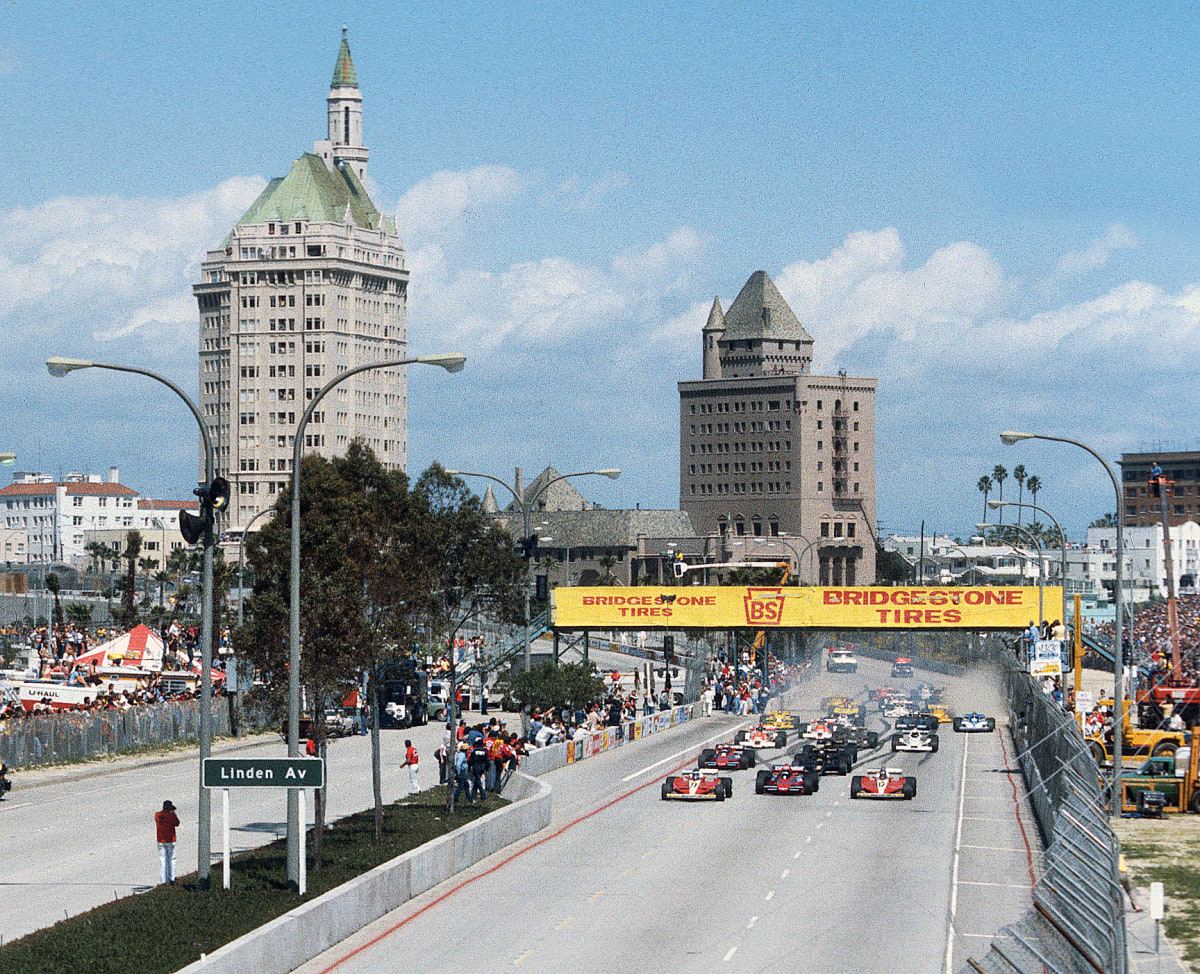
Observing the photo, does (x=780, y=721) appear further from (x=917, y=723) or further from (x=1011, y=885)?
(x=1011, y=885)

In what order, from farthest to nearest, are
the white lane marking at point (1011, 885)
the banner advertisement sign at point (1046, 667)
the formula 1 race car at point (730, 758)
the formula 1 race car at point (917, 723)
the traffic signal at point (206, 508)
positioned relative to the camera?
the formula 1 race car at point (917, 723) < the banner advertisement sign at point (1046, 667) < the formula 1 race car at point (730, 758) < the white lane marking at point (1011, 885) < the traffic signal at point (206, 508)

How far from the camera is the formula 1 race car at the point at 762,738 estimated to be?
6088 cm

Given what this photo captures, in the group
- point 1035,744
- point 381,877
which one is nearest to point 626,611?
point 1035,744

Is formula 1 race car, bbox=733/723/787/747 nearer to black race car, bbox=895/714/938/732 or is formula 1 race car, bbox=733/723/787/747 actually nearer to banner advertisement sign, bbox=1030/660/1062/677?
black race car, bbox=895/714/938/732

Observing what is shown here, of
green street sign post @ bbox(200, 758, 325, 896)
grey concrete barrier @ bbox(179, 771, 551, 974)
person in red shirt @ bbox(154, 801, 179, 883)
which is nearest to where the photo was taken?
grey concrete barrier @ bbox(179, 771, 551, 974)

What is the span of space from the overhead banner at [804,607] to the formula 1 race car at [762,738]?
49.9 feet

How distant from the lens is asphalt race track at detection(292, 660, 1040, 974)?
25.9m

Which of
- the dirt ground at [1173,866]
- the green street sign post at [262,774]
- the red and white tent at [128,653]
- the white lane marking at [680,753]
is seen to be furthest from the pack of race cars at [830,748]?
the red and white tent at [128,653]

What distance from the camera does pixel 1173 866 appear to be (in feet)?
112

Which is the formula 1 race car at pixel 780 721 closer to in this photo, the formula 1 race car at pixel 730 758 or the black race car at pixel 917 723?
the black race car at pixel 917 723

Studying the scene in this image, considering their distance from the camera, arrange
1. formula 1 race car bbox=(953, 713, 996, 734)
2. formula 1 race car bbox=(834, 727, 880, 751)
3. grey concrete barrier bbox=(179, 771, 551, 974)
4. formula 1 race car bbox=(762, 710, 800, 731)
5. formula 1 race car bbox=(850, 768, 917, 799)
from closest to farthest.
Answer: grey concrete barrier bbox=(179, 771, 551, 974) < formula 1 race car bbox=(850, 768, 917, 799) < formula 1 race car bbox=(834, 727, 880, 751) < formula 1 race car bbox=(762, 710, 800, 731) < formula 1 race car bbox=(953, 713, 996, 734)

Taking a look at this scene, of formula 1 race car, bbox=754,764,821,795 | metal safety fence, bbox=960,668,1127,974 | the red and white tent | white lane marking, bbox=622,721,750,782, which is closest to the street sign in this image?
metal safety fence, bbox=960,668,1127,974

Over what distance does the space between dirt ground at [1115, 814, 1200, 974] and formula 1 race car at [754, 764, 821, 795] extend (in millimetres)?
8609

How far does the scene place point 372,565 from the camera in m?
34.2
